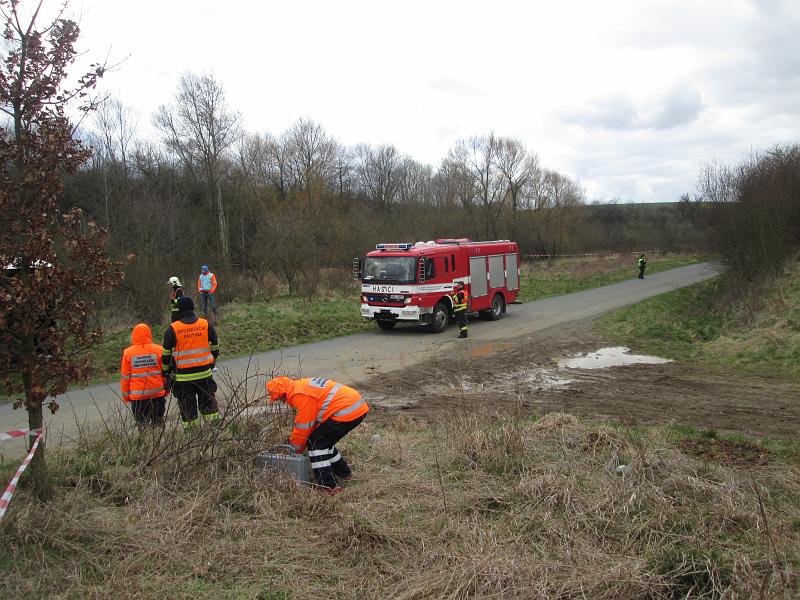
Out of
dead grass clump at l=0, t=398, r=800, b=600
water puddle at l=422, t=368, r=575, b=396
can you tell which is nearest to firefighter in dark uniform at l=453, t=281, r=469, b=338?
water puddle at l=422, t=368, r=575, b=396

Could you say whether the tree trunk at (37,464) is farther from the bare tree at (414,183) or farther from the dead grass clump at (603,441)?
the bare tree at (414,183)

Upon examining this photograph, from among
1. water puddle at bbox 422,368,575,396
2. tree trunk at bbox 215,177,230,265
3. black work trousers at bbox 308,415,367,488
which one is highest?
tree trunk at bbox 215,177,230,265

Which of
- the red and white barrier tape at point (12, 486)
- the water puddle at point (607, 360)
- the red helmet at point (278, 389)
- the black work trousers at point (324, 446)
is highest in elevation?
the red helmet at point (278, 389)

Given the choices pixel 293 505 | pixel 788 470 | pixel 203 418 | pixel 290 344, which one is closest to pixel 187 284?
pixel 290 344

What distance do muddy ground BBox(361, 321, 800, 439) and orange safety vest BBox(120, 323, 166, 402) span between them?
3212mm

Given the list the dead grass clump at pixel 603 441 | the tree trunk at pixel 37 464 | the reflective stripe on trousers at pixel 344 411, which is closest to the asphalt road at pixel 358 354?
the reflective stripe on trousers at pixel 344 411

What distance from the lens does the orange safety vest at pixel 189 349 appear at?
6969 mm

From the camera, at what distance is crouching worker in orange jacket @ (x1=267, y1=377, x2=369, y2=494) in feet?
17.7

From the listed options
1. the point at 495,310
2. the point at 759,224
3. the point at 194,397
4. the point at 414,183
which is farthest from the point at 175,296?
the point at 414,183

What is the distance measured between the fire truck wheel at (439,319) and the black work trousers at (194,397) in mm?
10798

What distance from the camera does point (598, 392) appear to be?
1034cm

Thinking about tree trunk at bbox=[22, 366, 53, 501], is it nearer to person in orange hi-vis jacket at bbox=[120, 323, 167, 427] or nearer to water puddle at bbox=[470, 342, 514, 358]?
person in orange hi-vis jacket at bbox=[120, 323, 167, 427]

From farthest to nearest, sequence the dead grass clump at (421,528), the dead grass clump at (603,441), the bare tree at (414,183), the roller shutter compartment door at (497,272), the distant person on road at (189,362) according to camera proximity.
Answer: the bare tree at (414,183), the roller shutter compartment door at (497,272), the distant person on road at (189,362), the dead grass clump at (603,441), the dead grass clump at (421,528)

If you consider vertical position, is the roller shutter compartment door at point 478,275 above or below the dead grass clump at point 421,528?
above
